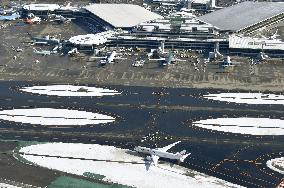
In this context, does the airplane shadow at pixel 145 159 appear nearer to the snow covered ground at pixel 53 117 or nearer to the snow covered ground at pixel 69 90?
the snow covered ground at pixel 53 117

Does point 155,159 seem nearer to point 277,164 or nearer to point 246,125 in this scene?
point 277,164

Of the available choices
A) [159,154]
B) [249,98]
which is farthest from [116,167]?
[249,98]

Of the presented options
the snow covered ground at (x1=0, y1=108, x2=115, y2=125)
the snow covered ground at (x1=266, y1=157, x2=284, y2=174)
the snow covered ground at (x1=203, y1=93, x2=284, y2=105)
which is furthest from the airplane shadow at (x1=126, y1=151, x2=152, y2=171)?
the snow covered ground at (x1=203, y1=93, x2=284, y2=105)

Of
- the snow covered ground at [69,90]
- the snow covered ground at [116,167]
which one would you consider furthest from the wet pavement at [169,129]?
the snow covered ground at [116,167]

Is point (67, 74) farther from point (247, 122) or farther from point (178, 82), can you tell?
point (247, 122)

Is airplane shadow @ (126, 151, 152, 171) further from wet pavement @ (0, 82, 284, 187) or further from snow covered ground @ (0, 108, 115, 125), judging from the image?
snow covered ground @ (0, 108, 115, 125)

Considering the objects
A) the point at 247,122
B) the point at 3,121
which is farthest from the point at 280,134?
the point at 3,121
